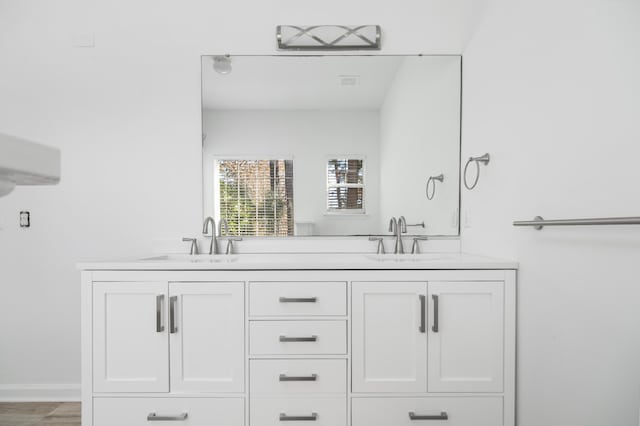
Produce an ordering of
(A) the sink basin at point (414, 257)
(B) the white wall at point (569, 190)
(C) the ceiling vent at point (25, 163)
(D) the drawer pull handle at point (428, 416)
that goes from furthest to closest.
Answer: (A) the sink basin at point (414, 257)
(D) the drawer pull handle at point (428, 416)
(B) the white wall at point (569, 190)
(C) the ceiling vent at point (25, 163)

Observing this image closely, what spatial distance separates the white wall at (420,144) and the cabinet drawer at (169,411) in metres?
1.29

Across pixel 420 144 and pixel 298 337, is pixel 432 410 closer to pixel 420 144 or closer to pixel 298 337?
pixel 298 337

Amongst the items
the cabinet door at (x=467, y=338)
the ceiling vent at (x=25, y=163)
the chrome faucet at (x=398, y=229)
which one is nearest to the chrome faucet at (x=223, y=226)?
the chrome faucet at (x=398, y=229)

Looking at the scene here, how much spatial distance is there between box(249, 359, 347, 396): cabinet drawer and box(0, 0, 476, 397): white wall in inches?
37.9

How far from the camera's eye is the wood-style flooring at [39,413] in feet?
6.31

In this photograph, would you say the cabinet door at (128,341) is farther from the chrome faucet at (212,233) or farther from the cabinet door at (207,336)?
the chrome faucet at (212,233)

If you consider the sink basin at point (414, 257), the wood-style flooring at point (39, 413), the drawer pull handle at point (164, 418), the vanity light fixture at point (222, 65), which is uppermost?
the vanity light fixture at point (222, 65)

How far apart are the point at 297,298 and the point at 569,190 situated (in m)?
1.09

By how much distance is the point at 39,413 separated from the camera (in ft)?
6.59

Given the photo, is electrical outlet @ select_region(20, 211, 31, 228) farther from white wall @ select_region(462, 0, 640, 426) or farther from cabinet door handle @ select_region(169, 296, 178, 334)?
white wall @ select_region(462, 0, 640, 426)

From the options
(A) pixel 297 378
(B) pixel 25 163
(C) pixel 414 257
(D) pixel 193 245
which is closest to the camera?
(B) pixel 25 163

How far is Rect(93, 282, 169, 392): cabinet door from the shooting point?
155 centimetres

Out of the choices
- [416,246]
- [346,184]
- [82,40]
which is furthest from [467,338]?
[82,40]

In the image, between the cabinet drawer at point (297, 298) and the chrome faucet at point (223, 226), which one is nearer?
the cabinet drawer at point (297, 298)
